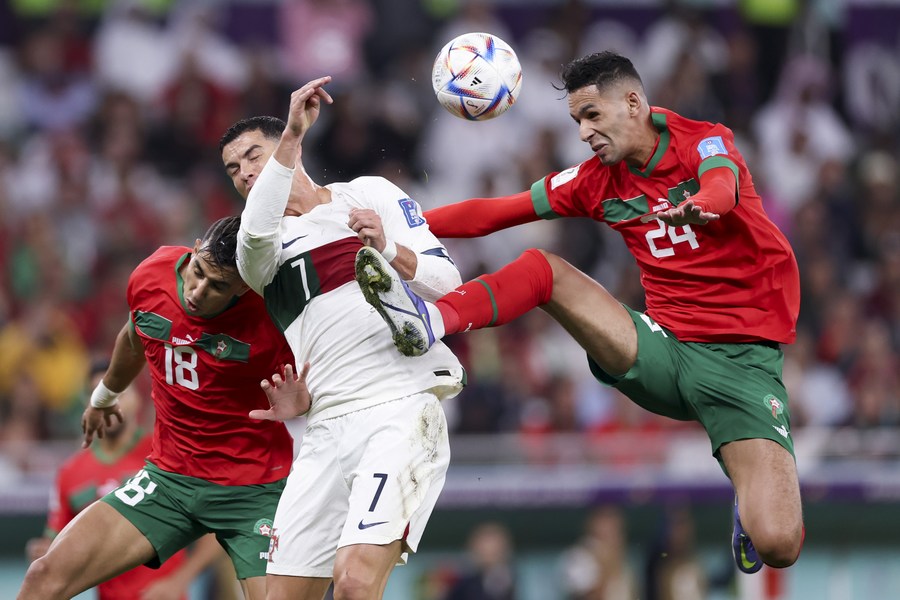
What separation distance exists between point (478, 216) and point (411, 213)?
0.49 m

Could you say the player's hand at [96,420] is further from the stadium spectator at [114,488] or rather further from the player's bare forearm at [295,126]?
the player's bare forearm at [295,126]

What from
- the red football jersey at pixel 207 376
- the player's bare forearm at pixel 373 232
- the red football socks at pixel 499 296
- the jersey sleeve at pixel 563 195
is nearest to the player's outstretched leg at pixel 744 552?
the red football socks at pixel 499 296

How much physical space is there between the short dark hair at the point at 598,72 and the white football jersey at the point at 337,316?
1.06 m

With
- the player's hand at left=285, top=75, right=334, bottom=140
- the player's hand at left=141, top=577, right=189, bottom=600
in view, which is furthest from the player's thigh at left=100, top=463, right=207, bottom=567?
the player's hand at left=285, top=75, right=334, bottom=140

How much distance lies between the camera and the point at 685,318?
6828mm

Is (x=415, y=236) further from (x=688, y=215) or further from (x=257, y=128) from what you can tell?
(x=688, y=215)

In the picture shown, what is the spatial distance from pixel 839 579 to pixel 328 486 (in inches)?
258

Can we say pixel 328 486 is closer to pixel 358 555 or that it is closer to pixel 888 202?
pixel 358 555

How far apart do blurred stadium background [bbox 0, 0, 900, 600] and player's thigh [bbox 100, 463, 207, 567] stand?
3.87 meters

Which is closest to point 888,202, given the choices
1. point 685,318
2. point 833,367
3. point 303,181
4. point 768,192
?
point 768,192

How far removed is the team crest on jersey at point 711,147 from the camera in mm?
6527

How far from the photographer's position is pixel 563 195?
6984 mm

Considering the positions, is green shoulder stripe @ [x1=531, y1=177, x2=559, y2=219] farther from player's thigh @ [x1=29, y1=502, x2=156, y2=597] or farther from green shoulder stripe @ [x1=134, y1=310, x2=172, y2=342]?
player's thigh @ [x1=29, y1=502, x2=156, y2=597]

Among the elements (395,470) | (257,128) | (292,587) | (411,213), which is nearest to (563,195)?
(411,213)
